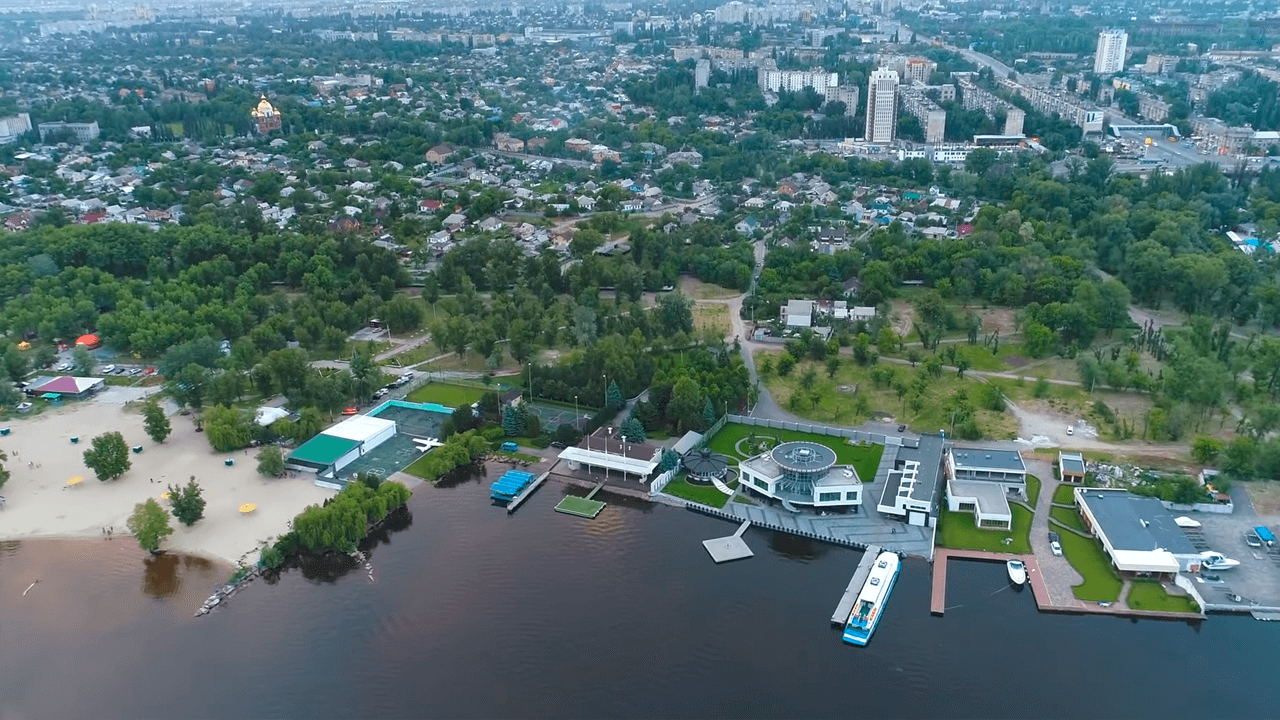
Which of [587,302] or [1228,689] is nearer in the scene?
[1228,689]

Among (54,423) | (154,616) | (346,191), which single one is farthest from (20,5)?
(154,616)

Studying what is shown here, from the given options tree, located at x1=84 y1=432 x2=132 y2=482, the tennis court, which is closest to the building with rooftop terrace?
the tennis court

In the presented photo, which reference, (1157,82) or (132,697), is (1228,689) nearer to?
(132,697)

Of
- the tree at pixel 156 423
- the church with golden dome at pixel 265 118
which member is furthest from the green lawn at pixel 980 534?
the church with golden dome at pixel 265 118

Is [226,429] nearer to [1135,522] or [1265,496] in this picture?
[1135,522]

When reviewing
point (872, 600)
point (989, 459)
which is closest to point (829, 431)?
point (989, 459)

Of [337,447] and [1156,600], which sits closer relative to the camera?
[1156,600]

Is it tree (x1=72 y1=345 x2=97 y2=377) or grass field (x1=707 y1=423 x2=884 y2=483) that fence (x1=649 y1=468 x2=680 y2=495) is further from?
tree (x1=72 y1=345 x2=97 y2=377)
